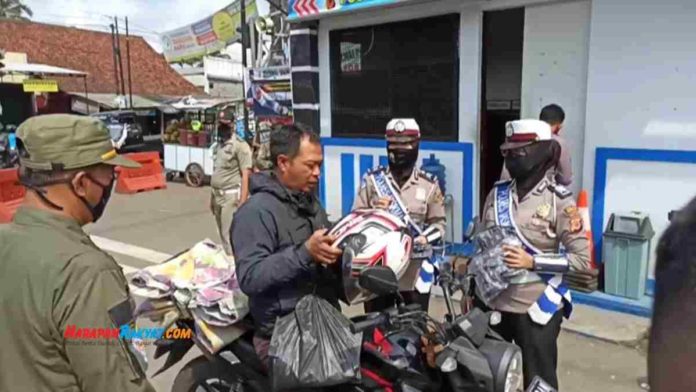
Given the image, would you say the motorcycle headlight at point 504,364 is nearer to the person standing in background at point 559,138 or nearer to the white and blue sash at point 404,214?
the white and blue sash at point 404,214

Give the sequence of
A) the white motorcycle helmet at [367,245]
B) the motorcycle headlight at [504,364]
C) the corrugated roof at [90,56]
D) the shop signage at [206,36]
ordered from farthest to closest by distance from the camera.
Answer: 1. the corrugated roof at [90,56]
2. the shop signage at [206,36]
3. the white motorcycle helmet at [367,245]
4. the motorcycle headlight at [504,364]

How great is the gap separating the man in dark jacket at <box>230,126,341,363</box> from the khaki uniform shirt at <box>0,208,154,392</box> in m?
0.70

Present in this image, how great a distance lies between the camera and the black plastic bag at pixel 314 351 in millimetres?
1995

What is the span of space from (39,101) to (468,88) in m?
26.5

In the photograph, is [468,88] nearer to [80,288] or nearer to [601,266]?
[601,266]

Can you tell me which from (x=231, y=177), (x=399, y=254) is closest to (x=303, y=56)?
(x=231, y=177)

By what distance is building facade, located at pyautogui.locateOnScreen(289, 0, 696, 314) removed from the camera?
4.72 metres

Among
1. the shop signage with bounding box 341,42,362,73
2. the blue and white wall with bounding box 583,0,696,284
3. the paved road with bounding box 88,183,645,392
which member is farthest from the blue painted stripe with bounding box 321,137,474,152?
the paved road with bounding box 88,183,645,392

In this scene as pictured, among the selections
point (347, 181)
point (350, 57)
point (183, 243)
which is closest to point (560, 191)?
point (347, 181)

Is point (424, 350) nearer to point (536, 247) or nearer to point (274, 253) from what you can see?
point (274, 253)

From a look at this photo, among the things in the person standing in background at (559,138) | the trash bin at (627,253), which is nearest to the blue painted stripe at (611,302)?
the trash bin at (627,253)

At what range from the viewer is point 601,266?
5.08 m

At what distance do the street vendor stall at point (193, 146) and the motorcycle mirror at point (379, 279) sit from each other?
1154cm

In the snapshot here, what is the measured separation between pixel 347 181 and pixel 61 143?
5666 millimetres
